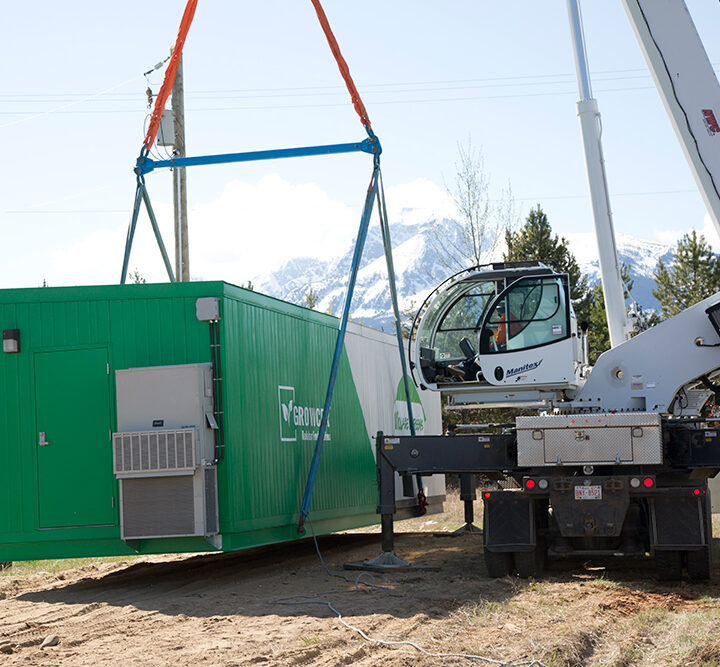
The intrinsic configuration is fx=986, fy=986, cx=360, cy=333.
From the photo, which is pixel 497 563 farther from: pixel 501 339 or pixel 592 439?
pixel 501 339

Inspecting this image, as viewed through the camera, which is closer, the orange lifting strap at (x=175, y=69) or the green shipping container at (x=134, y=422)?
the green shipping container at (x=134, y=422)

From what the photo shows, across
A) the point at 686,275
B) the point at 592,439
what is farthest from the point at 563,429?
the point at 686,275

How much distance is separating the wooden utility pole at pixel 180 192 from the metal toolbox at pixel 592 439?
9474 mm

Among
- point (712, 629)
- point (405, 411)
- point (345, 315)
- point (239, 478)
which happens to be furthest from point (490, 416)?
point (712, 629)

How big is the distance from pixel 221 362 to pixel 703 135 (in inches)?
209

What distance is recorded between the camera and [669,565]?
30.6ft

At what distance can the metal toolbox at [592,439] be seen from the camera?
9.12 m

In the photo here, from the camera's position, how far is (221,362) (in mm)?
10164

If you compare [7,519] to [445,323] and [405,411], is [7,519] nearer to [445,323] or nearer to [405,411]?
[445,323]

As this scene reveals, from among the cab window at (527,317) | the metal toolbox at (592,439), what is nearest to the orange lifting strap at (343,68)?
the cab window at (527,317)

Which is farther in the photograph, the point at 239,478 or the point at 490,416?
the point at 490,416

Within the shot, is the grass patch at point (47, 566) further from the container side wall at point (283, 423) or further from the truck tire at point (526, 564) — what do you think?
the truck tire at point (526, 564)

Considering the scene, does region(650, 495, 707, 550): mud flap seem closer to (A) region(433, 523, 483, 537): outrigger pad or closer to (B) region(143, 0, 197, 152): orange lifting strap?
(A) region(433, 523, 483, 537): outrigger pad

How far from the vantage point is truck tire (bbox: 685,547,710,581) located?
9.18 meters
